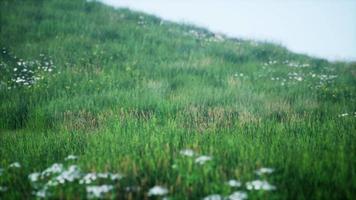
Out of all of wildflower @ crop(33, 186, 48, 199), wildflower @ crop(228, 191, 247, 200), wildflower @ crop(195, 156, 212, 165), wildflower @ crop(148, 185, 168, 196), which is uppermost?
wildflower @ crop(195, 156, 212, 165)

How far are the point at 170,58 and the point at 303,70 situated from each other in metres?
4.16

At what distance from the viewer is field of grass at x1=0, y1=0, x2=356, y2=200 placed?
389 cm

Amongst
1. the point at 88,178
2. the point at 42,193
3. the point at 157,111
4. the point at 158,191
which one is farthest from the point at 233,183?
the point at 157,111

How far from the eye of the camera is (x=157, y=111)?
739cm

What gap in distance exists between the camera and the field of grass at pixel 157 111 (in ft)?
12.8

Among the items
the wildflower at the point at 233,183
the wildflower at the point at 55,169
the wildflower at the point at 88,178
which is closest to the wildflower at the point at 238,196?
the wildflower at the point at 233,183

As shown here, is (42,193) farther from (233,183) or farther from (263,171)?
(263,171)

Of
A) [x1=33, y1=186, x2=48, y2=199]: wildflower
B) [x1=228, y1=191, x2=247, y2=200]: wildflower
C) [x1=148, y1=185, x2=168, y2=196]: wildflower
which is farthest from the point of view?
[x1=33, y1=186, x2=48, y2=199]: wildflower

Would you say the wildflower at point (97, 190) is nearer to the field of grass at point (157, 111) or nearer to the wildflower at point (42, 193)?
the field of grass at point (157, 111)

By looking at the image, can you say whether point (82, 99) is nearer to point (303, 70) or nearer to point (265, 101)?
point (265, 101)

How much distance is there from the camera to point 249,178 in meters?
3.78

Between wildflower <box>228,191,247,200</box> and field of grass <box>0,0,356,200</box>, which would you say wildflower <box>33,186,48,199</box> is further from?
wildflower <box>228,191,247,200</box>

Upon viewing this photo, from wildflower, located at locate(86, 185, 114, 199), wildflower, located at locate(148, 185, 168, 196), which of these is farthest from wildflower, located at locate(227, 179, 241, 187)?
wildflower, located at locate(86, 185, 114, 199)

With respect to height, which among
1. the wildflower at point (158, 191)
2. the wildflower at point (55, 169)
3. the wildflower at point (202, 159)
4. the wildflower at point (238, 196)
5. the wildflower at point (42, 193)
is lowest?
the wildflower at point (42, 193)
